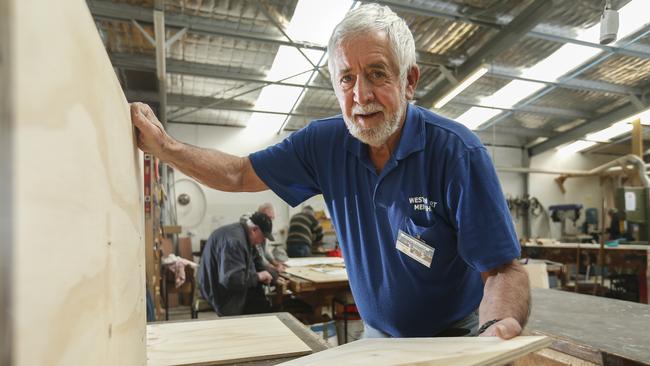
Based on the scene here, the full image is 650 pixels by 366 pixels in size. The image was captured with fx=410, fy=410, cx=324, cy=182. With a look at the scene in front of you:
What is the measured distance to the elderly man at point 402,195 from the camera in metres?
1.09

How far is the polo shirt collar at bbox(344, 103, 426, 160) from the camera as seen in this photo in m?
1.23

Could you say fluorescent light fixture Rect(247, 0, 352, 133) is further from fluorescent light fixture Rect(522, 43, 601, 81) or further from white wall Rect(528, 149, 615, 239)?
white wall Rect(528, 149, 615, 239)

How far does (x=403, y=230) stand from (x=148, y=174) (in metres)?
2.74

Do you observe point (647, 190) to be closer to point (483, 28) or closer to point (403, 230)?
point (483, 28)

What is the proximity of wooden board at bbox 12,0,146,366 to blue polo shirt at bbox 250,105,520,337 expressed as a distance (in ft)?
2.63

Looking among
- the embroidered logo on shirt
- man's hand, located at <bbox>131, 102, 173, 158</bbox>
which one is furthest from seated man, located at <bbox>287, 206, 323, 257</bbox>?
man's hand, located at <bbox>131, 102, 173, 158</bbox>

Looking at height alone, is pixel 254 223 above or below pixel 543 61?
below

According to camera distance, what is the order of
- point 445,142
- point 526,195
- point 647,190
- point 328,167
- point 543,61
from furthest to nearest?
point 526,195 < point 543,61 < point 647,190 < point 328,167 < point 445,142

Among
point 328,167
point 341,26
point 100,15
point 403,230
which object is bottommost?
point 403,230

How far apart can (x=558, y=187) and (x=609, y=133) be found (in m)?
1.82

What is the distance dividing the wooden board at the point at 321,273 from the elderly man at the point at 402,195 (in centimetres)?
210

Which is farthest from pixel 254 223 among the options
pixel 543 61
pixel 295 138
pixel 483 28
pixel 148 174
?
pixel 543 61

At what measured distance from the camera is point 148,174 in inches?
132

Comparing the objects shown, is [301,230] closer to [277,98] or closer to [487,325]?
[277,98]
